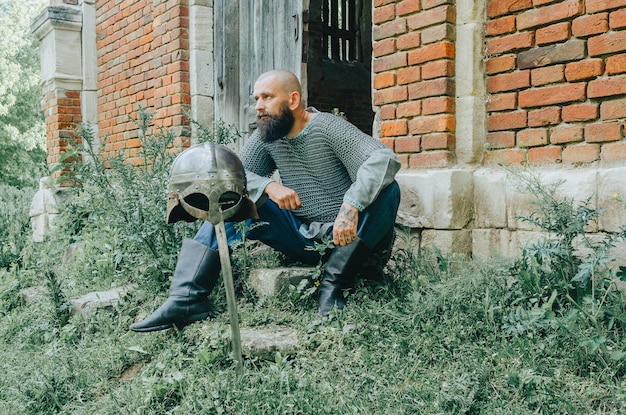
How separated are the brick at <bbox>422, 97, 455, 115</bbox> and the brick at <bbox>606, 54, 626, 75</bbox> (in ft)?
2.83

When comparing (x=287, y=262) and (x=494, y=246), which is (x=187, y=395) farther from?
(x=494, y=246)

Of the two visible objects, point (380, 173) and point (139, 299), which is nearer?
point (380, 173)

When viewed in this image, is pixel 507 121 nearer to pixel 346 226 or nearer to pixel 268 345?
pixel 346 226

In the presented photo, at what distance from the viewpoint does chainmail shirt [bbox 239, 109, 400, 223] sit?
3.48 metres

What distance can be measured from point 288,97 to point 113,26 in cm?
454

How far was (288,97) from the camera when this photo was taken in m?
3.59

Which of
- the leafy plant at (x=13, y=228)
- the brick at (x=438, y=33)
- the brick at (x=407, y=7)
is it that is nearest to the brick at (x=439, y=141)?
the brick at (x=438, y=33)

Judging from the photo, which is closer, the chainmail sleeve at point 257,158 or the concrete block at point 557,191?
the concrete block at point 557,191

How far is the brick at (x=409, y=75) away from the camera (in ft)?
12.3

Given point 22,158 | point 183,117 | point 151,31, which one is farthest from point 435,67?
point 22,158

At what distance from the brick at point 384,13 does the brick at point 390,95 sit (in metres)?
0.45

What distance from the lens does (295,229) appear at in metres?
3.58

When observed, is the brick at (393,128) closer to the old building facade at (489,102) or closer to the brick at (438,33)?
the old building facade at (489,102)

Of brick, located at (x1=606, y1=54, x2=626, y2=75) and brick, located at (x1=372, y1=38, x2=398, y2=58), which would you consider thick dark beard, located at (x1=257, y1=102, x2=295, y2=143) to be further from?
brick, located at (x1=606, y1=54, x2=626, y2=75)
